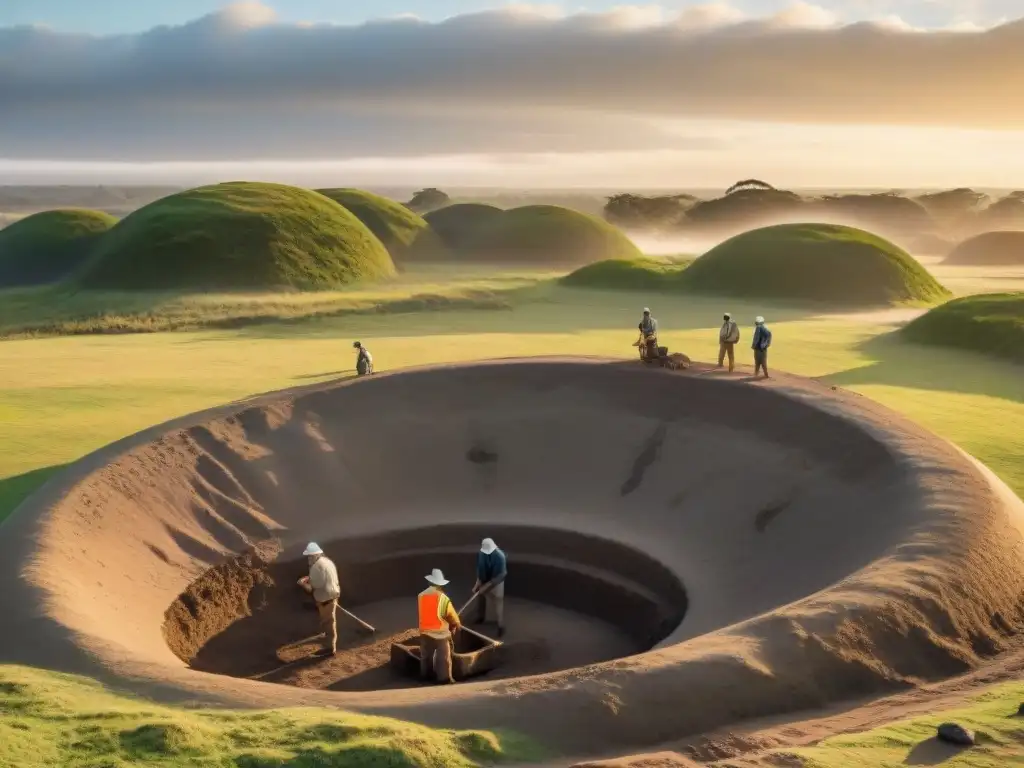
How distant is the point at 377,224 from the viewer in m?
83.4

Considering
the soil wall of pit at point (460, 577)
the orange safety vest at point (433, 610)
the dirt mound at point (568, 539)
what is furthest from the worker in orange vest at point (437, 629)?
the soil wall of pit at point (460, 577)

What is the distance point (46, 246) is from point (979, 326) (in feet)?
215

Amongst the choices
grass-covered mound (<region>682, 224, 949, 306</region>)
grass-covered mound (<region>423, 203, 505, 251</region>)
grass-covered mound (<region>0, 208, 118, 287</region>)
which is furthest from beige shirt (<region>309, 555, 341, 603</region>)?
grass-covered mound (<region>423, 203, 505, 251</region>)

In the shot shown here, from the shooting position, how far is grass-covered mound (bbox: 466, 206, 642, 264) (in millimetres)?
84500

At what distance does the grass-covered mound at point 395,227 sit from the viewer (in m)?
82.8

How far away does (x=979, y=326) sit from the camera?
34281 millimetres

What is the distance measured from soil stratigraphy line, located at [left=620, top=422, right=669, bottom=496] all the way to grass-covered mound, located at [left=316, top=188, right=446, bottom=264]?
6405 centimetres

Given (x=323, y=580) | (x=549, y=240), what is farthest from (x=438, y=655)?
(x=549, y=240)

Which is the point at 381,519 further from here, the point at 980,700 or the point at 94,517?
the point at 980,700

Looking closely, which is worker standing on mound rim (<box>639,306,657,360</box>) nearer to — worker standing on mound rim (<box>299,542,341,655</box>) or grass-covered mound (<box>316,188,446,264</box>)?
worker standing on mound rim (<box>299,542,341,655</box>)

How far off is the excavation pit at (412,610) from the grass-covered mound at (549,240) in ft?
218

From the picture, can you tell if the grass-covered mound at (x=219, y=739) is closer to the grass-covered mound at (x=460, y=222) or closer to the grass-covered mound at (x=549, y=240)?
the grass-covered mound at (x=549, y=240)

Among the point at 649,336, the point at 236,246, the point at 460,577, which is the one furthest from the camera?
the point at 236,246

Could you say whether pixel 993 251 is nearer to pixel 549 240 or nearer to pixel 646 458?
pixel 549 240
